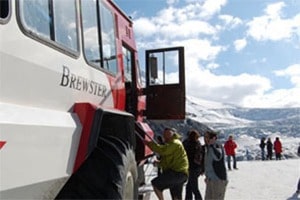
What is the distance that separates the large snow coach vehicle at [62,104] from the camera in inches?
123

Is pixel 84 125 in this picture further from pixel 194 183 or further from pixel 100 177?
pixel 194 183

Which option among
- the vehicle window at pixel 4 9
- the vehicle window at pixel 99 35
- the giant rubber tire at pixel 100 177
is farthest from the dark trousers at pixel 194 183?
the vehicle window at pixel 4 9

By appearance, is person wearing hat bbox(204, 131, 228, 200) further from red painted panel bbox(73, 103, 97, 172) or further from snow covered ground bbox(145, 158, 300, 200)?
red painted panel bbox(73, 103, 97, 172)

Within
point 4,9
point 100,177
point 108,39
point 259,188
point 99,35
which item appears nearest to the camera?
point 4,9

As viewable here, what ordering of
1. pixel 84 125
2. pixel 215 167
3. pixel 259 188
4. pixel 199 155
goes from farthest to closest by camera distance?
pixel 259 188 → pixel 199 155 → pixel 215 167 → pixel 84 125

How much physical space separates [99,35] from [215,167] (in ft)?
11.6

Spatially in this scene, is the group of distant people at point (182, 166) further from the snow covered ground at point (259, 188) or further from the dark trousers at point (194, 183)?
the snow covered ground at point (259, 188)

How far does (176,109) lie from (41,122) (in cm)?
461

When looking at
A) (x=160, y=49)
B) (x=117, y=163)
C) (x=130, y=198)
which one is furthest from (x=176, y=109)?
(x=117, y=163)

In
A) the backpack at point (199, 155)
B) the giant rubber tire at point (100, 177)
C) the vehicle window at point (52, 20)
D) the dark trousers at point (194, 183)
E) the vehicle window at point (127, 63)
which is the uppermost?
the vehicle window at point (52, 20)

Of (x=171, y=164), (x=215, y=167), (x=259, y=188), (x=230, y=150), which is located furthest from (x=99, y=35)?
(x=230, y=150)

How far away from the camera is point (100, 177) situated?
425 cm

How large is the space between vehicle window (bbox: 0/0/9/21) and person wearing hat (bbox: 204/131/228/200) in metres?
5.26

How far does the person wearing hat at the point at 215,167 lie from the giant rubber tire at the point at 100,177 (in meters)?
3.51
